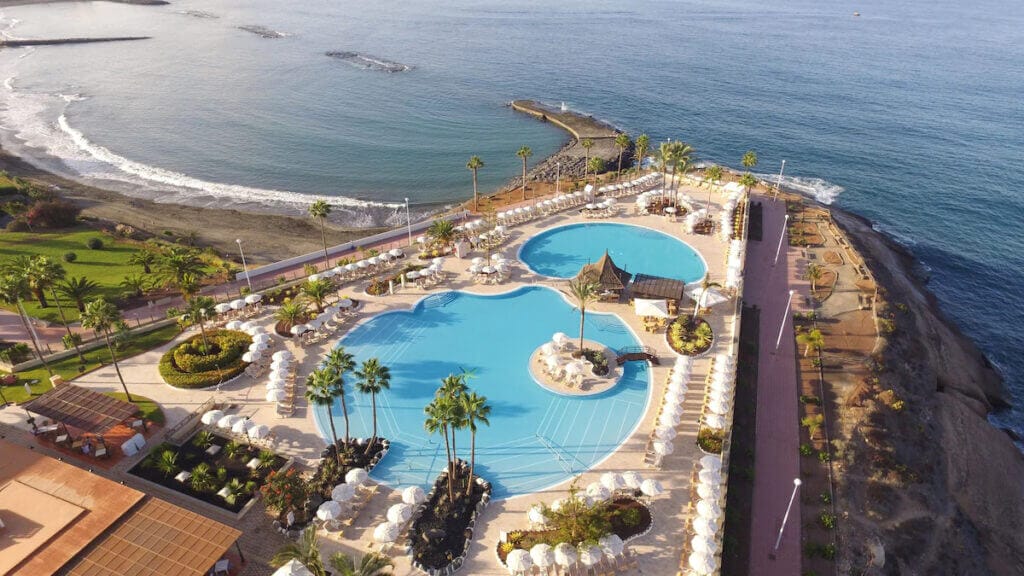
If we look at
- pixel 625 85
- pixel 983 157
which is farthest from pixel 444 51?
pixel 983 157

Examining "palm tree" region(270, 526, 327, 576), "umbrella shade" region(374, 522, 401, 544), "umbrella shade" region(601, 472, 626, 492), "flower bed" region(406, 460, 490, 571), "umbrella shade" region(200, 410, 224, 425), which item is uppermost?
"palm tree" region(270, 526, 327, 576)

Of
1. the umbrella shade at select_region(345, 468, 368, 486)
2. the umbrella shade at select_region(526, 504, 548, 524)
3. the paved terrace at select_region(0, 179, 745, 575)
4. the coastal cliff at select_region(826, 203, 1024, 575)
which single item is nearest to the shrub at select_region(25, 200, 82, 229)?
the paved terrace at select_region(0, 179, 745, 575)

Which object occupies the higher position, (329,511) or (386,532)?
(329,511)

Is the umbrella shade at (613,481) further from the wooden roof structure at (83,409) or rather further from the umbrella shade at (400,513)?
the wooden roof structure at (83,409)

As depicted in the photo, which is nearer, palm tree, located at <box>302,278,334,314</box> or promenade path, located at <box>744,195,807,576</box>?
promenade path, located at <box>744,195,807,576</box>

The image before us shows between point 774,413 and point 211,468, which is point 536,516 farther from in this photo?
point 774,413

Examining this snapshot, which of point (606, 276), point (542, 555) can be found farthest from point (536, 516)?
point (606, 276)

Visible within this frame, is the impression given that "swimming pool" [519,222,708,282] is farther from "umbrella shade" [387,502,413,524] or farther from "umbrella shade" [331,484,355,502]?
"umbrella shade" [331,484,355,502]

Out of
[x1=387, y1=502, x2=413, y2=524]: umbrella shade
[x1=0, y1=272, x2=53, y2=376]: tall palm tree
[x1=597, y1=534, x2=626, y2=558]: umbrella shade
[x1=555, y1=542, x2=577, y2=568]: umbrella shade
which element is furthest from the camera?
[x1=0, y1=272, x2=53, y2=376]: tall palm tree
